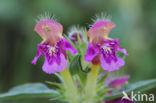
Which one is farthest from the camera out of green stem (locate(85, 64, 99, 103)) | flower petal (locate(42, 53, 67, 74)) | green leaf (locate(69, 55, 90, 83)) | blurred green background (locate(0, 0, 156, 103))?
blurred green background (locate(0, 0, 156, 103))

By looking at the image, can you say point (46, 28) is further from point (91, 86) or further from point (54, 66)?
point (91, 86)

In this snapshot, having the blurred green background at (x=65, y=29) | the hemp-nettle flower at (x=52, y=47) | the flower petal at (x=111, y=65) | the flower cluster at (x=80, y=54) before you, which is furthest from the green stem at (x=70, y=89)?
the blurred green background at (x=65, y=29)

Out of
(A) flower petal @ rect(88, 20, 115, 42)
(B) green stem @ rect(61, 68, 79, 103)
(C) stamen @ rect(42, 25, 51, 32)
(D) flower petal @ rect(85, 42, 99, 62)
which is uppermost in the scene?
(C) stamen @ rect(42, 25, 51, 32)

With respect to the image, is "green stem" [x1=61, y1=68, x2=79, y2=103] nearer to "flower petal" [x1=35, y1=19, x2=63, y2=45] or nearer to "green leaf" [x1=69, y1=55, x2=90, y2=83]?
"green leaf" [x1=69, y1=55, x2=90, y2=83]

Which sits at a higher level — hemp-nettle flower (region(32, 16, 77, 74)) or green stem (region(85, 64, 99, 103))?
hemp-nettle flower (region(32, 16, 77, 74))

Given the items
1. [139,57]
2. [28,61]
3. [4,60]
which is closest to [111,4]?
[139,57]

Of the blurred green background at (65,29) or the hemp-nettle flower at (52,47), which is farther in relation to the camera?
the blurred green background at (65,29)

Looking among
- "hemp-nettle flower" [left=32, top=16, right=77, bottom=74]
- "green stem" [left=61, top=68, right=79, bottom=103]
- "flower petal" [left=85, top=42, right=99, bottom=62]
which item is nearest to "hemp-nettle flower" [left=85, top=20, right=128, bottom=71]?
"flower petal" [left=85, top=42, right=99, bottom=62]

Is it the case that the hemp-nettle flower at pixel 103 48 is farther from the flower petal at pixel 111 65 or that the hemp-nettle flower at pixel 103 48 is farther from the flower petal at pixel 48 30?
the flower petal at pixel 48 30
